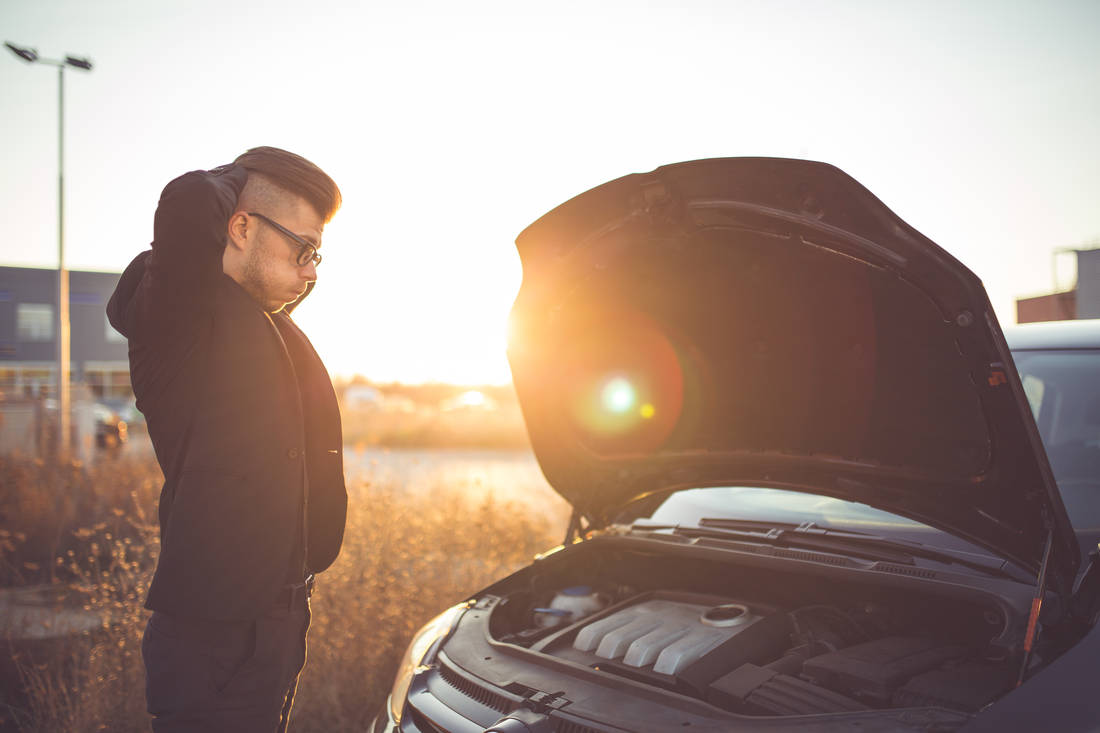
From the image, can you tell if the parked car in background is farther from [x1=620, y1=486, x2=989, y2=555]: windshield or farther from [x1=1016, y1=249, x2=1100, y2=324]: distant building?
[x1=1016, y1=249, x2=1100, y2=324]: distant building

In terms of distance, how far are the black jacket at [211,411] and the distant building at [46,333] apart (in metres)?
4.38

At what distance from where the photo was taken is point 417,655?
244 centimetres

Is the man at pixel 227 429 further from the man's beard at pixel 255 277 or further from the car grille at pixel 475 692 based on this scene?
the car grille at pixel 475 692

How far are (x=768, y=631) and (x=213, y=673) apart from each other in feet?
5.13

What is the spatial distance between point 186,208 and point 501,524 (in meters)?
5.65

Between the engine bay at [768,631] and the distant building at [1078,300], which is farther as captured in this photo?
the distant building at [1078,300]

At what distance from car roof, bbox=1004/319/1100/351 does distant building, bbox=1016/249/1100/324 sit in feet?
10.7

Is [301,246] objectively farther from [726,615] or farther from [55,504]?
[55,504]

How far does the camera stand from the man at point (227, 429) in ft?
5.92

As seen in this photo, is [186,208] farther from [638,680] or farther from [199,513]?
[638,680]

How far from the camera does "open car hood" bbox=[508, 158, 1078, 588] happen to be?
1997 mm

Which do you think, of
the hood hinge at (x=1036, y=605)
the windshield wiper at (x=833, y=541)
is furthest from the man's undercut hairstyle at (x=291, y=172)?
the hood hinge at (x=1036, y=605)

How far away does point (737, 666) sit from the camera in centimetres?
214

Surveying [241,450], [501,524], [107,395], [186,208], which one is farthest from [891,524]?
[107,395]
